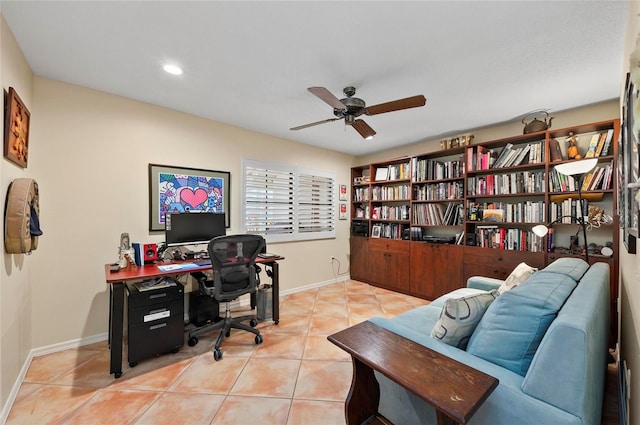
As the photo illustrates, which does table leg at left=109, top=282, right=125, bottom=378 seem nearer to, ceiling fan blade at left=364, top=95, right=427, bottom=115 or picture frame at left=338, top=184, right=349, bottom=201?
ceiling fan blade at left=364, top=95, right=427, bottom=115

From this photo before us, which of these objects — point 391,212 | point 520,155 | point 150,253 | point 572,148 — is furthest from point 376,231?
point 150,253

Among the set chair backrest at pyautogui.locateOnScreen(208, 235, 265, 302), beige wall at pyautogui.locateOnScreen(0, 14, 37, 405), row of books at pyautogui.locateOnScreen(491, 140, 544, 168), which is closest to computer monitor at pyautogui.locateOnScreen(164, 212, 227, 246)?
chair backrest at pyautogui.locateOnScreen(208, 235, 265, 302)

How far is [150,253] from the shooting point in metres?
2.53

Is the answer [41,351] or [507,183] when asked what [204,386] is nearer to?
[41,351]

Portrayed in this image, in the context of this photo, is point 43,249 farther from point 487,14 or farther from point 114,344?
point 487,14

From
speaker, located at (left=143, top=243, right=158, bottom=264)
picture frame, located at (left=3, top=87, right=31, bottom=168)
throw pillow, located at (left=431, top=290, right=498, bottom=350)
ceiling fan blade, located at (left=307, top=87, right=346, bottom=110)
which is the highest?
ceiling fan blade, located at (left=307, top=87, right=346, bottom=110)

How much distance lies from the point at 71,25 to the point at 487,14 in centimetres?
251

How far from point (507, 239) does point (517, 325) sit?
2.38 metres

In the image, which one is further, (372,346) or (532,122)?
(532,122)

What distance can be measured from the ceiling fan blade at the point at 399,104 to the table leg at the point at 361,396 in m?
1.81

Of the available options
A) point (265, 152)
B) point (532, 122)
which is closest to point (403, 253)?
point (532, 122)

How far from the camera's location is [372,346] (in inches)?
46.5

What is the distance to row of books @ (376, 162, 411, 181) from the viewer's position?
13.5 feet

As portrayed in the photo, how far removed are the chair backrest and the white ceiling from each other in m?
1.41
